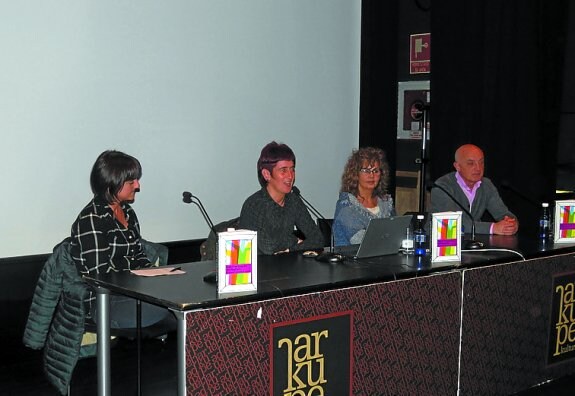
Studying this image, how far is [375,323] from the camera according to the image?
3.06 meters

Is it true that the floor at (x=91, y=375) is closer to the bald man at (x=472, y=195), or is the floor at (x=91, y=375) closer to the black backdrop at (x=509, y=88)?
the bald man at (x=472, y=195)

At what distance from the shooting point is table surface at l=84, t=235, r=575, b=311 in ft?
8.62

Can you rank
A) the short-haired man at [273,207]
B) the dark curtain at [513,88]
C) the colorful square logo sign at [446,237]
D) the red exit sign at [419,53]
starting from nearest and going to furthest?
the colorful square logo sign at [446,237] < the short-haired man at [273,207] < the dark curtain at [513,88] < the red exit sign at [419,53]

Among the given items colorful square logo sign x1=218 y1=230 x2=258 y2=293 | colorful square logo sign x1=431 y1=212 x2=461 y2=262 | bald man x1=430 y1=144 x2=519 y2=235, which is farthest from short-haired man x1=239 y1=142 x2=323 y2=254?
colorful square logo sign x1=218 y1=230 x2=258 y2=293

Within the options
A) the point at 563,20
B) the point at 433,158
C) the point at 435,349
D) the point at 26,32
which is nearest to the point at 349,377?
the point at 435,349

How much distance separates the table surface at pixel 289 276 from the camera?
2.63 m

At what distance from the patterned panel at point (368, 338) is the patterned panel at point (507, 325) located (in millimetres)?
97

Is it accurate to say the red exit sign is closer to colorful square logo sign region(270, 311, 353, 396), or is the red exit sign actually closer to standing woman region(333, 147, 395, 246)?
standing woman region(333, 147, 395, 246)

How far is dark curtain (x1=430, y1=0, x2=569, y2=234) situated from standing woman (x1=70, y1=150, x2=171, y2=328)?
2.48 metres

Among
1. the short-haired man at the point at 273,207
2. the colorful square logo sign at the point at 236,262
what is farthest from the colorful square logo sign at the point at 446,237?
the colorful square logo sign at the point at 236,262

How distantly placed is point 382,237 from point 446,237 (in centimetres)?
27

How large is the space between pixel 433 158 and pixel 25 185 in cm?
262

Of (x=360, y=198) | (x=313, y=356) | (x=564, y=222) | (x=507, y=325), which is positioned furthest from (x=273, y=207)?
(x=564, y=222)

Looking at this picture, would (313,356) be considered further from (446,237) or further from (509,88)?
(509,88)
